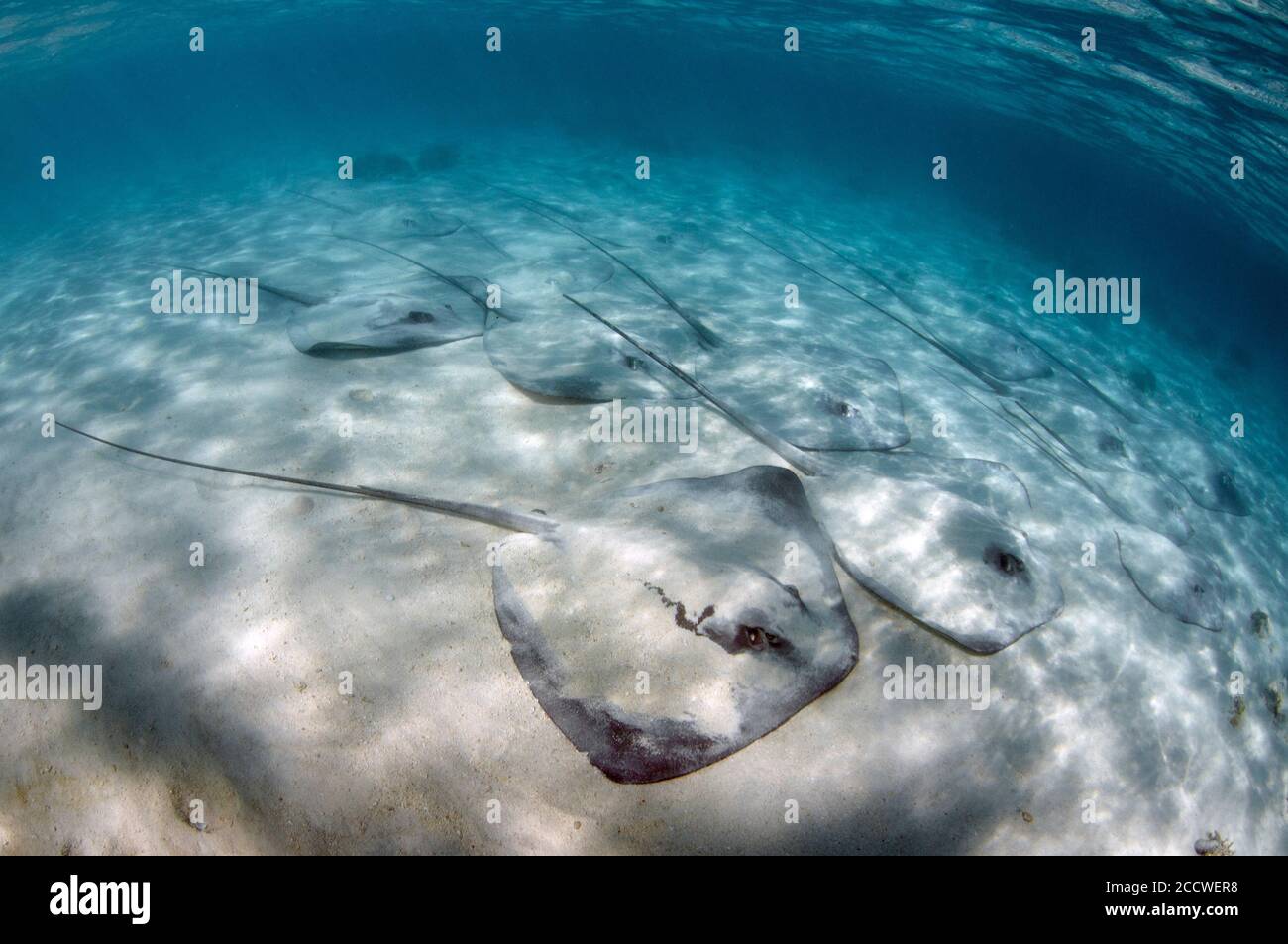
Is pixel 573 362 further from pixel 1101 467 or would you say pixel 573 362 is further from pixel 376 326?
pixel 1101 467

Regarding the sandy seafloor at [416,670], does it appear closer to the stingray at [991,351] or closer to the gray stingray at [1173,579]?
the gray stingray at [1173,579]

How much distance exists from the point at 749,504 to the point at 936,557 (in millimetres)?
1229

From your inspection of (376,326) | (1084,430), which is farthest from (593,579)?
(1084,430)

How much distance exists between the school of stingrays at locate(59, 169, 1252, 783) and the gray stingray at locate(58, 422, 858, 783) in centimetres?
1

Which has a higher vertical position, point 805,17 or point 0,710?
point 805,17

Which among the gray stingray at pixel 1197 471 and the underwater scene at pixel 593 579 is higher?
the underwater scene at pixel 593 579

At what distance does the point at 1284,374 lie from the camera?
26.5 m

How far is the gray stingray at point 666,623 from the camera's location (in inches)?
98.5

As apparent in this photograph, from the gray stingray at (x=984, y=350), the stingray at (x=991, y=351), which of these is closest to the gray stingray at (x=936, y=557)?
the gray stingray at (x=984, y=350)

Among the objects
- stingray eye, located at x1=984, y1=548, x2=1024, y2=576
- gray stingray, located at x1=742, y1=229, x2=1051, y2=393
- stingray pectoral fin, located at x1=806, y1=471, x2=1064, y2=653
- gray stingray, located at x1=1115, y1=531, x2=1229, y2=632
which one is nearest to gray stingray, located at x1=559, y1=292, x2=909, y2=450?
stingray pectoral fin, located at x1=806, y1=471, x2=1064, y2=653

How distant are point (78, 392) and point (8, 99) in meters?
71.9

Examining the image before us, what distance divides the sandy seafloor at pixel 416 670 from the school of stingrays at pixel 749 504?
33 centimetres
